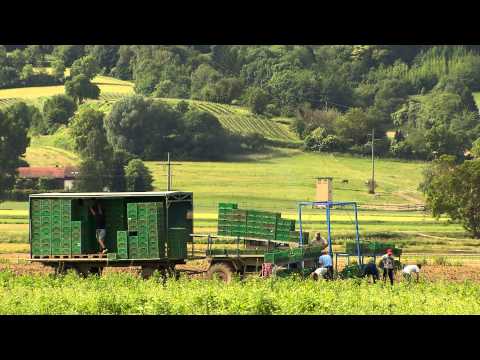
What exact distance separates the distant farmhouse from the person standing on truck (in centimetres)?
6587

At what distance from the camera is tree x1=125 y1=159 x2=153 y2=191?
316 feet

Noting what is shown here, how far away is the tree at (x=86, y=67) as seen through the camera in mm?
140875

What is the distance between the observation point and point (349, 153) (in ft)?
392

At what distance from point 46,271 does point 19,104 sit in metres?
91.7

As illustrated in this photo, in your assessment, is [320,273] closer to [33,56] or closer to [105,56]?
[33,56]

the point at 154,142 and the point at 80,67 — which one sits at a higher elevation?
the point at 80,67

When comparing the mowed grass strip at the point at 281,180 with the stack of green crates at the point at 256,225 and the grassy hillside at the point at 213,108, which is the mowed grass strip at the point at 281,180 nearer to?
the grassy hillside at the point at 213,108

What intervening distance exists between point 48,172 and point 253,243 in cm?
7237

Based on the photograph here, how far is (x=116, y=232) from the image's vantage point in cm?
3144

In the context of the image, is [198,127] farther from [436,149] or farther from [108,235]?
[108,235]

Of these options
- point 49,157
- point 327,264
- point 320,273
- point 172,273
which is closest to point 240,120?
point 49,157

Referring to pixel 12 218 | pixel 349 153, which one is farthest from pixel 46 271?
pixel 349 153

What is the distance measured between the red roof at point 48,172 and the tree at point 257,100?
3874 cm
